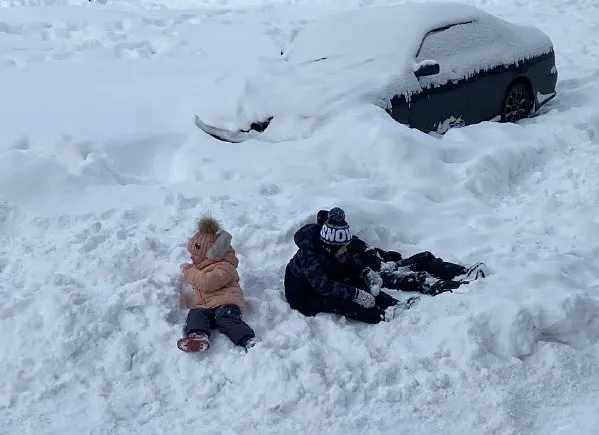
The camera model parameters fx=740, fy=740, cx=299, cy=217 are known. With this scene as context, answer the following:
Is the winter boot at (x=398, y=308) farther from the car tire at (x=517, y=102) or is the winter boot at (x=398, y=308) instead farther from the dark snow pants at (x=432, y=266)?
the car tire at (x=517, y=102)

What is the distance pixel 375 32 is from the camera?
25.5 feet

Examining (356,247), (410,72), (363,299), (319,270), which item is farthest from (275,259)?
(410,72)

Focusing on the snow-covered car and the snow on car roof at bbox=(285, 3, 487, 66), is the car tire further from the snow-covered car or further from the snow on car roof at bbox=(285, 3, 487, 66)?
the snow on car roof at bbox=(285, 3, 487, 66)

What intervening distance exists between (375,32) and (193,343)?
4757mm

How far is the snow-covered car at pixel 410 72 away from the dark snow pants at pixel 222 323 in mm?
2776

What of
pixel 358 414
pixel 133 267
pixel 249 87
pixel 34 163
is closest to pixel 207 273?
pixel 133 267

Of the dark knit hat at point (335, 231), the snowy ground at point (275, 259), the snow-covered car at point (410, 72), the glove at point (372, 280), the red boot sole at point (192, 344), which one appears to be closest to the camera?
the snowy ground at point (275, 259)

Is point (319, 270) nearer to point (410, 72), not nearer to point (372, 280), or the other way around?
point (372, 280)

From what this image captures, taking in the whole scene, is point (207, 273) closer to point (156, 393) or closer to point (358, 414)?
point (156, 393)

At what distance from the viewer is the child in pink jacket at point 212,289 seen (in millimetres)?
4230

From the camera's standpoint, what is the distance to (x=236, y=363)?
13.2ft

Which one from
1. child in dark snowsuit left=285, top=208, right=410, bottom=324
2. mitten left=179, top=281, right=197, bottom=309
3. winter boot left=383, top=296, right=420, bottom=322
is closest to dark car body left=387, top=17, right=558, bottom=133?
child in dark snowsuit left=285, top=208, right=410, bottom=324

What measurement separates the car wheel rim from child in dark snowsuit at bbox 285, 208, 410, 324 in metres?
4.15

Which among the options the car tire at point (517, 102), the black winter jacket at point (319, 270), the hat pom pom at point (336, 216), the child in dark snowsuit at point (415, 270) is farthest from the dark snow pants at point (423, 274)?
the car tire at point (517, 102)
